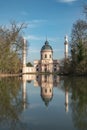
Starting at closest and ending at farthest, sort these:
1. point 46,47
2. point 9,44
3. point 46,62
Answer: point 9,44 → point 46,47 → point 46,62

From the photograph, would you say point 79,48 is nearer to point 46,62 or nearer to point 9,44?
point 9,44

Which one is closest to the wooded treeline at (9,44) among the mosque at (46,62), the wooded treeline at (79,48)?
the wooded treeline at (79,48)

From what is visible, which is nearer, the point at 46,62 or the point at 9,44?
the point at 9,44

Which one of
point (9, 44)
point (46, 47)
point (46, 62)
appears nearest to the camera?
point (9, 44)

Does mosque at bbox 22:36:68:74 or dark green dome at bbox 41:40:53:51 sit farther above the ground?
dark green dome at bbox 41:40:53:51

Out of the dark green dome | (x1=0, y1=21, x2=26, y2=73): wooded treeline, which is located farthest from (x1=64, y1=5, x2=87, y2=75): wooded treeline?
the dark green dome

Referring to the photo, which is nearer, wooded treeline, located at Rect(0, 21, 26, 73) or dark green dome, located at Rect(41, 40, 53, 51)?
wooded treeline, located at Rect(0, 21, 26, 73)

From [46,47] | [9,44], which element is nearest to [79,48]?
[9,44]

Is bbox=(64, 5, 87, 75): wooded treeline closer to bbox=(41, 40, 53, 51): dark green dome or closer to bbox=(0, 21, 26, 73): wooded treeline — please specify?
bbox=(0, 21, 26, 73): wooded treeline

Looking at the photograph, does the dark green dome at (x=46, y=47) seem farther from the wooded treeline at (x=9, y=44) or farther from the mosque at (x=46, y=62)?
the wooded treeline at (x=9, y=44)

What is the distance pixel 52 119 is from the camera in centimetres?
1042

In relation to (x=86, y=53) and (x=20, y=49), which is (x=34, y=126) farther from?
(x=86, y=53)

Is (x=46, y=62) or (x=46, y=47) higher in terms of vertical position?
(x=46, y=47)

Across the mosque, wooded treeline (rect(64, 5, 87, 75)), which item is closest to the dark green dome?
the mosque
